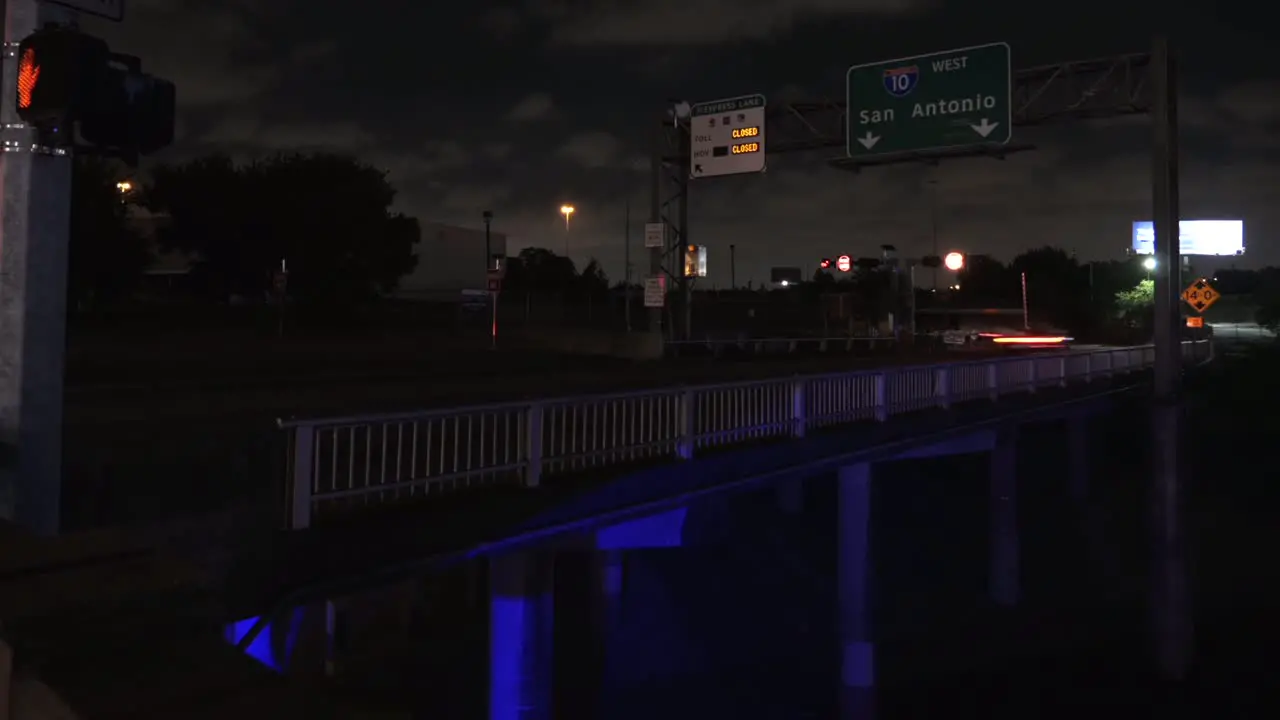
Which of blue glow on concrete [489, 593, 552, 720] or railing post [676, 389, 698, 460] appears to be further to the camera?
railing post [676, 389, 698, 460]

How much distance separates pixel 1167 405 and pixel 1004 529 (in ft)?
22.0

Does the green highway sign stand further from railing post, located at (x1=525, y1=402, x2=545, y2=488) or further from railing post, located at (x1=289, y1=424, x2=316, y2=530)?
railing post, located at (x1=289, y1=424, x2=316, y2=530)

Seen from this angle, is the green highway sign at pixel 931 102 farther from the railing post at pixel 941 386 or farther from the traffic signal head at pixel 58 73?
the traffic signal head at pixel 58 73

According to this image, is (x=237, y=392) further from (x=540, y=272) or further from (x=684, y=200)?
(x=540, y=272)

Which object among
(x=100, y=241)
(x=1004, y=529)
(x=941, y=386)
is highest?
(x=100, y=241)

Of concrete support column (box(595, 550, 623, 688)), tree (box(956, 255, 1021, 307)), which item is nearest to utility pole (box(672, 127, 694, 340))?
concrete support column (box(595, 550, 623, 688))

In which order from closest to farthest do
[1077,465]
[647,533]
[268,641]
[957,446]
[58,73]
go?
[58,73]
[268,641]
[647,533]
[957,446]
[1077,465]

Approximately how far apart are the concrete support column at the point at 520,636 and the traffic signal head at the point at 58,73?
570 centimetres

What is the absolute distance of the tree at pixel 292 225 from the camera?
42.4 m

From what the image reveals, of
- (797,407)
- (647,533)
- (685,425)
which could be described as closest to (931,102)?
(797,407)

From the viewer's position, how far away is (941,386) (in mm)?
17078

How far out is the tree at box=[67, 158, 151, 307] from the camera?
32344 mm

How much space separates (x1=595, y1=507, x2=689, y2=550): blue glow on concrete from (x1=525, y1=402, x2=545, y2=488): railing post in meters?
1.90

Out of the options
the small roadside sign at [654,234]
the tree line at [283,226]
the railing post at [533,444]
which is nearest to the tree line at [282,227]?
the tree line at [283,226]
